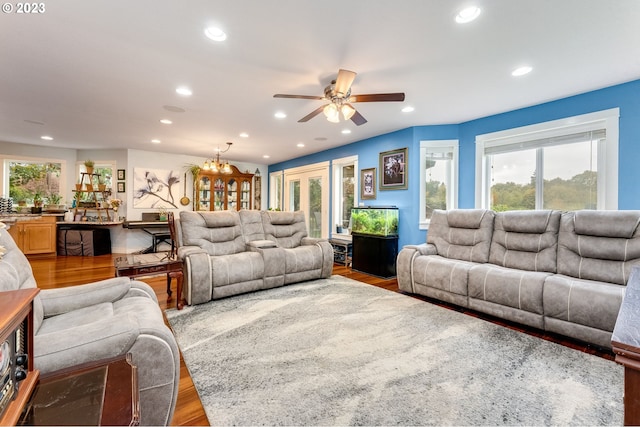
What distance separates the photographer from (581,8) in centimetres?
184

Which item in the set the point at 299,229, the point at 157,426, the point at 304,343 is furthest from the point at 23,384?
the point at 299,229

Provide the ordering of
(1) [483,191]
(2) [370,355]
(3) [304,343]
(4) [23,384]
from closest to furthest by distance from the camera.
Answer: (4) [23,384] < (2) [370,355] < (3) [304,343] < (1) [483,191]

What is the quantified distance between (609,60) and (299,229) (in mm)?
3994

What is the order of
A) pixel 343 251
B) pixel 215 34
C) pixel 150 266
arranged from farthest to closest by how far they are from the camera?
pixel 343 251 → pixel 150 266 → pixel 215 34

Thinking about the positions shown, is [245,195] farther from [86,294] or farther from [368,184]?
[86,294]

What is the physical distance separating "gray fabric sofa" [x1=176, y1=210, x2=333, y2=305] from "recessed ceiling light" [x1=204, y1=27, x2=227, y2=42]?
2196 mm

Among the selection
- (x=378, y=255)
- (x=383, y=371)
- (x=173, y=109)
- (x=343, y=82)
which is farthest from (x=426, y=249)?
(x=173, y=109)

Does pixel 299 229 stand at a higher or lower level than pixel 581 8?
lower

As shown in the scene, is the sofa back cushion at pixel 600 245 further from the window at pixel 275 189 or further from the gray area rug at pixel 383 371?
the window at pixel 275 189

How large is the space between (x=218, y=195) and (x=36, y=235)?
3.70m

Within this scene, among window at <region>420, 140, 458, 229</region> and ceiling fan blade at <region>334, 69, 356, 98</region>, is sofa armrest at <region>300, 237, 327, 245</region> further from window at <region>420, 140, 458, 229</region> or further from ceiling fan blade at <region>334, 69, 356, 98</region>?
ceiling fan blade at <region>334, 69, 356, 98</region>

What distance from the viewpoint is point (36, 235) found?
587cm

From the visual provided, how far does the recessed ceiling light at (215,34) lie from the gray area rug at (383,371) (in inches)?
95.0

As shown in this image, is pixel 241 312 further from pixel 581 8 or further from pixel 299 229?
pixel 581 8
